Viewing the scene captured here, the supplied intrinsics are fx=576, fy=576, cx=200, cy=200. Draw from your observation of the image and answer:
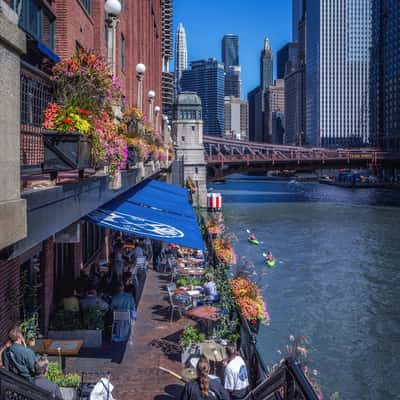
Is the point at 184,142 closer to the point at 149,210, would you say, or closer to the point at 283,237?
the point at 283,237

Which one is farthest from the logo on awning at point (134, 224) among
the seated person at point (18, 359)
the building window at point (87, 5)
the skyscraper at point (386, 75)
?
the skyscraper at point (386, 75)

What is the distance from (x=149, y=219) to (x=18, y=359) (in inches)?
226

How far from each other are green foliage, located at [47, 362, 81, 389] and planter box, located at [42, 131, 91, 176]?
435cm

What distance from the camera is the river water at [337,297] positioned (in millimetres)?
18750

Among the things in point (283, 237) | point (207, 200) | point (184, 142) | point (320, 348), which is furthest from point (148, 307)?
point (184, 142)

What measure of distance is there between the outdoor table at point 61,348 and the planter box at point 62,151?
5.22 m

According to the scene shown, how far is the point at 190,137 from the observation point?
80.2 m

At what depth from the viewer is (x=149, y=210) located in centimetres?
1457

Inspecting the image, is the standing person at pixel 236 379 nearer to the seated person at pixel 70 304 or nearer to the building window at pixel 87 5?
the seated person at pixel 70 304

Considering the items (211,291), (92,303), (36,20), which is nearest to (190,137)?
(211,291)

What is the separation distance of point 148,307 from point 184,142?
6442 cm

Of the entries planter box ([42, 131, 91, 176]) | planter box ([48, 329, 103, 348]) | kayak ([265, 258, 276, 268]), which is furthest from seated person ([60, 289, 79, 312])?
kayak ([265, 258, 276, 268])

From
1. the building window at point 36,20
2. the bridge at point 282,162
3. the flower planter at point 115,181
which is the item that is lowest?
the flower planter at point 115,181

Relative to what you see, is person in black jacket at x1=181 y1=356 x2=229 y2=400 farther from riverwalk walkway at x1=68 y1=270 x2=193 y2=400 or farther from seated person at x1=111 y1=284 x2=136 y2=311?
seated person at x1=111 y1=284 x2=136 y2=311
